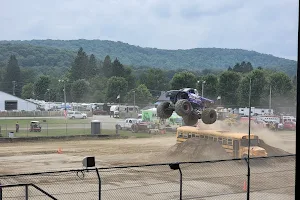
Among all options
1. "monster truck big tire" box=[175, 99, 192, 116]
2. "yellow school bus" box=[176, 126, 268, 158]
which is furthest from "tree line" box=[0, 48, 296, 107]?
"monster truck big tire" box=[175, 99, 192, 116]

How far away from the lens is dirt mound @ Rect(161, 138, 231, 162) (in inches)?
1062

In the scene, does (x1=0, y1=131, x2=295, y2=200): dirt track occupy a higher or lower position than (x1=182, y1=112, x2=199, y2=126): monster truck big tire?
lower

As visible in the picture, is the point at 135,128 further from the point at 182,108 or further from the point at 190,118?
the point at 182,108

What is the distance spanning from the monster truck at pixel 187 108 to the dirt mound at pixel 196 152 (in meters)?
1.47

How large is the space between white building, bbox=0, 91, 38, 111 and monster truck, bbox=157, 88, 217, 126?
85849mm

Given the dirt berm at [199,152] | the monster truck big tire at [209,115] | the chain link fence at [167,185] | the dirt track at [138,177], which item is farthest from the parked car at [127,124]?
the chain link fence at [167,185]

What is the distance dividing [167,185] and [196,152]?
9.29m

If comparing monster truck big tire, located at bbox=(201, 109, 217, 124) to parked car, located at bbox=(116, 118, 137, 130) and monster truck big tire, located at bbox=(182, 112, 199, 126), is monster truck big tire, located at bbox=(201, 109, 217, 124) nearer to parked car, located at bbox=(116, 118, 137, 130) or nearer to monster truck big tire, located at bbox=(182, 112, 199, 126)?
monster truck big tire, located at bbox=(182, 112, 199, 126)

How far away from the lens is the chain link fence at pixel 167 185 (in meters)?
16.6

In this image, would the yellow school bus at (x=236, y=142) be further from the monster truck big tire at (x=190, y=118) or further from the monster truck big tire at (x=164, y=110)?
the monster truck big tire at (x=164, y=110)

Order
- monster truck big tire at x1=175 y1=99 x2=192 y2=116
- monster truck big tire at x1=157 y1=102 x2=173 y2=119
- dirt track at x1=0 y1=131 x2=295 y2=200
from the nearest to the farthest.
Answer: dirt track at x1=0 y1=131 x2=295 y2=200, monster truck big tire at x1=175 y1=99 x2=192 y2=116, monster truck big tire at x1=157 y1=102 x2=173 y2=119

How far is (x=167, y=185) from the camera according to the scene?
1911 cm

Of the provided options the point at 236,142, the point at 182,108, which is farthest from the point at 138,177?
the point at 182,108

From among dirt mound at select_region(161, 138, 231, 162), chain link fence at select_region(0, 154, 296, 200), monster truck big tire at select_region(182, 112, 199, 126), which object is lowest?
chain link fence at select_region(0, 154, 296, 200)
